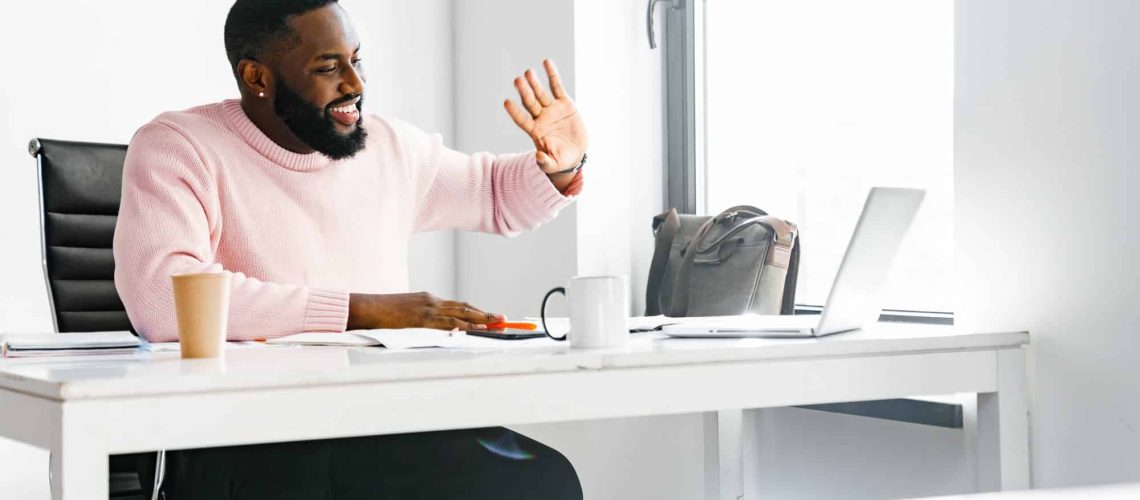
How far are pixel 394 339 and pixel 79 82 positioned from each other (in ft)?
6.23

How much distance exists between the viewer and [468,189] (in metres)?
2.30

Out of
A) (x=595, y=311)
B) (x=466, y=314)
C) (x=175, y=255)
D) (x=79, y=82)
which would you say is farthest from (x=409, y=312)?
(x=79, y=82)

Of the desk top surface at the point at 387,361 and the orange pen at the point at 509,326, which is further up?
the orange pen at the point at 509,326

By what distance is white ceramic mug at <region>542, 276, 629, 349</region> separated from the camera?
4.25ft

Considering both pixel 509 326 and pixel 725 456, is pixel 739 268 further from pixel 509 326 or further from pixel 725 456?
pixel 509 326

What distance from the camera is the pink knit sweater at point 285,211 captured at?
169cm

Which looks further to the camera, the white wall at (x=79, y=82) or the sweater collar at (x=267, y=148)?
the white wall at (x=79, y=82)

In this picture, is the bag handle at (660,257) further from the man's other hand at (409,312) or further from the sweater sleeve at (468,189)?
the man's other hand at (409,312)

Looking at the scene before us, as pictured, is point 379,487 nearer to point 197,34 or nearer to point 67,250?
point 67,250

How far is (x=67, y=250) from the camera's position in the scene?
6.96 ft

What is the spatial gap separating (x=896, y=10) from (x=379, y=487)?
1657 millimetres

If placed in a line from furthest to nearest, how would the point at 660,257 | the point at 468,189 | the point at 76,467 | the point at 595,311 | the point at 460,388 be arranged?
the point at 660,257 → the point at 468,189 → the point at 595,311 → the point at 460,388 → the point at 76,467

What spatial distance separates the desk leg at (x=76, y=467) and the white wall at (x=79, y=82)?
1970mm

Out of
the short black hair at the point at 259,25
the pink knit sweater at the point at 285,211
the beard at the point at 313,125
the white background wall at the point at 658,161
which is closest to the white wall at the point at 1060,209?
the white background wall at the point at 658,161
